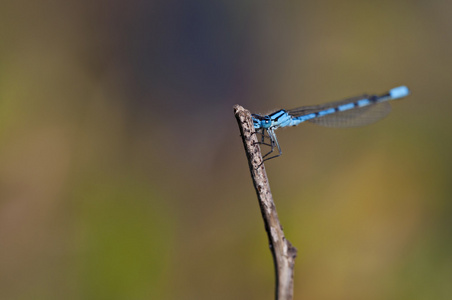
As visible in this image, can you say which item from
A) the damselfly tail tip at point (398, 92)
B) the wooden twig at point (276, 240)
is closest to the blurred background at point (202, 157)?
the damselfly tail tip at point (398, 92)

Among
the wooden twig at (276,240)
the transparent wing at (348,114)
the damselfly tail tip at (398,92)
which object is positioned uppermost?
the damselfly tail tip at (398,92)

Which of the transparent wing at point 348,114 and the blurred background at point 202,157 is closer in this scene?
the transparent wing at point 348,114

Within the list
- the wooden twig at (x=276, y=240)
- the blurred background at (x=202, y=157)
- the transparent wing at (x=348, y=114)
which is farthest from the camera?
the blurred background at (x=202, y=157)

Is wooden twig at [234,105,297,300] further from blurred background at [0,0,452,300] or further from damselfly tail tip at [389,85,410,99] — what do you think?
damselfly tail tip at [389,85,410,99]

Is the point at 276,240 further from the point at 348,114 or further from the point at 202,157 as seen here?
the point at 202,157

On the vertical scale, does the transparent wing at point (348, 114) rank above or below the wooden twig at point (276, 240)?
above

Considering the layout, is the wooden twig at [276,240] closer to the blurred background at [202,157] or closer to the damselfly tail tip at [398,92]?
the blurred background at [202,157]

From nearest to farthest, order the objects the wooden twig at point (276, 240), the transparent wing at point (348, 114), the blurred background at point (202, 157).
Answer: the wooden twig at point (276, 240), the transparent wing at point (348, 114), the blurred background at point (202, 157)

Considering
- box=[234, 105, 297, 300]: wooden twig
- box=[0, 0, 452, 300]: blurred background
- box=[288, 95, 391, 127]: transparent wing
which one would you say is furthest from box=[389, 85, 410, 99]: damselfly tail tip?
box=[234, 105, 297, 300]: wooden twig
